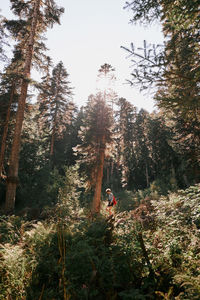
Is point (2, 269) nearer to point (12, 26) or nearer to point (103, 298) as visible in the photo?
point (103, 298)

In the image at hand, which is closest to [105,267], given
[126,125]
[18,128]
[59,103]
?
[18,128]

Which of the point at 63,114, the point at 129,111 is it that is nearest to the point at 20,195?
the point at 63,114

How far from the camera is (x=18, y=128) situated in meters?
9.52

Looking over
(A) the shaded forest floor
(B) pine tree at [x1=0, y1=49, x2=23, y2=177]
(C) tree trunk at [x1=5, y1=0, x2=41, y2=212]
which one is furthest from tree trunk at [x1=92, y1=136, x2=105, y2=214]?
(A) the shaded forest floor

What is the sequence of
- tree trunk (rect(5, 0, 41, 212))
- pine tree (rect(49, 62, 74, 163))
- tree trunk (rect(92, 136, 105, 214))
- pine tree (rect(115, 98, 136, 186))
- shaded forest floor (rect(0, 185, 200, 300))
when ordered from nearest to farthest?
shaded forest floor (rect(0, 185, 200, 300)) → tree trunk (rect(5, 0, 41, 212)) → tree trunk (rect(92, 136, 105, 214)) → pine tree (rect(49, 62, 74, 163)) → pine tree (rect(115, 98, 136, 186))

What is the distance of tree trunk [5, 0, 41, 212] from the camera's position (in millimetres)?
8695

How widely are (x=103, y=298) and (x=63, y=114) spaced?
1011 inches

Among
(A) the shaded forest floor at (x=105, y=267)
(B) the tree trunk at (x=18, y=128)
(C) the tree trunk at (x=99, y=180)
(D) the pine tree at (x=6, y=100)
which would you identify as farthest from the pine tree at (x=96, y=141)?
(A) the shaded forest floor at (x=105, y=267)

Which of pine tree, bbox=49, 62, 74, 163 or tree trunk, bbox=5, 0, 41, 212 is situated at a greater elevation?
pine tree, bbox=49, 62, 74, 163

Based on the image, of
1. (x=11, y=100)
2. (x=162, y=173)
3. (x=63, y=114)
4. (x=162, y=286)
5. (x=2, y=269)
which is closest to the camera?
(x=162, y=286)

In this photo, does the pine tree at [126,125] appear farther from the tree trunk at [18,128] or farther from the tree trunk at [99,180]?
the tree trunk at [18,128]

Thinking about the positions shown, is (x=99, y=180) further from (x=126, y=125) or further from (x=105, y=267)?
(x=126, y=125)

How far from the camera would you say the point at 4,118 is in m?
14.2

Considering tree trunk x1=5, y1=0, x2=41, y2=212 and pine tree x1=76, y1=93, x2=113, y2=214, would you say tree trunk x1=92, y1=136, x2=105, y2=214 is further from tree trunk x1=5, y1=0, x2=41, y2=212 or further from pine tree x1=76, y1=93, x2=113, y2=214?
tree trunk x1=5, y1=0, x2=41, y2=212
